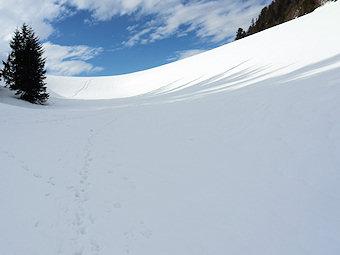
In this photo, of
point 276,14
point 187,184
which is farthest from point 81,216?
point 276,14

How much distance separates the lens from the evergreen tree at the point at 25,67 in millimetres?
13484

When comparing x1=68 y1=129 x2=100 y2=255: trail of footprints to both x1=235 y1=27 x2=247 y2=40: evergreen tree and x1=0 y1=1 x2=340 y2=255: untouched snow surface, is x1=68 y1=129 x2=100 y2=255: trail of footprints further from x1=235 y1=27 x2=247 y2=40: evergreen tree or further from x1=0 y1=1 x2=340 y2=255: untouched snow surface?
x1=235 y1=27 x2=247 y2=40: evergreen tree

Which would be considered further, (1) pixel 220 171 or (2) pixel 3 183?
(1) pixel 220 171

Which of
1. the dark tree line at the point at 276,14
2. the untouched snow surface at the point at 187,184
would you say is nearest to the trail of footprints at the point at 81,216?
the untouched snow surface at the point at 187,184

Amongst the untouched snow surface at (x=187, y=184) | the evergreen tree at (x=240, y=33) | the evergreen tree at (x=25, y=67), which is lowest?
the untouched snow surface at (x=187, y=184)

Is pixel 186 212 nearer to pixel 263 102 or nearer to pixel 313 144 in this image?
pixel 313 144

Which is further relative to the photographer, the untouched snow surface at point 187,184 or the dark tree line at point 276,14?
the dark tree line at point 276,14

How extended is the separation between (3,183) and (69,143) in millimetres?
2222

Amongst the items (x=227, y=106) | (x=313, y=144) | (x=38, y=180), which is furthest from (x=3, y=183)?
(x=227, y=106)

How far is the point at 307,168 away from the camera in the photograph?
3.16 m

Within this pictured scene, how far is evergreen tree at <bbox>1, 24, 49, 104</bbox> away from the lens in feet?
44.2

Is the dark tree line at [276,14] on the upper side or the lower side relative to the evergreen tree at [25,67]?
upper

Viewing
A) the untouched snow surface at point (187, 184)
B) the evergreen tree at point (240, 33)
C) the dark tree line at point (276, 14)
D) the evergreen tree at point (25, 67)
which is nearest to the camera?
the untouched snow surface at point (187, 184)

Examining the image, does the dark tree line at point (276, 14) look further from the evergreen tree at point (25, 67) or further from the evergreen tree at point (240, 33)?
the evergreen tree at point (25, 67)
